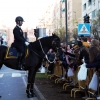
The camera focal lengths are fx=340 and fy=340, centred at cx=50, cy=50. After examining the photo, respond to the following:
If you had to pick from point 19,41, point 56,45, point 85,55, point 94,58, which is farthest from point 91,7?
point 94,58

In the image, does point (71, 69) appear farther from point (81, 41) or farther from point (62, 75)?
point (62, 75)

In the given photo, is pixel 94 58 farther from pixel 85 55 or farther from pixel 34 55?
pixel 34 55

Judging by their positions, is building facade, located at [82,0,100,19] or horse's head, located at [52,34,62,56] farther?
building facade, located at [82,0,100,19]

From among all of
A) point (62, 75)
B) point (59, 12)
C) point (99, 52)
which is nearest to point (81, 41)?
point (99, 52)

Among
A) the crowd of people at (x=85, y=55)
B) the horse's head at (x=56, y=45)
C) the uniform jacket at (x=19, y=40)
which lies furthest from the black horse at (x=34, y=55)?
the crowd of people at (x=85, y=55)

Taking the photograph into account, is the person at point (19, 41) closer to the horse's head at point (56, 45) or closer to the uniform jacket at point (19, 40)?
the uniform jacket at point (19, 40)

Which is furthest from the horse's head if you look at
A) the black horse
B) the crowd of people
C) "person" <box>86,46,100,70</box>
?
"person" <box>86,46,100,70</box>

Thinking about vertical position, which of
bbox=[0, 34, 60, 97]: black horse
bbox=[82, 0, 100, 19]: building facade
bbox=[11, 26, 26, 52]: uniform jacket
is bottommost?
bbox=[0, 34, 60, 97]: black horse

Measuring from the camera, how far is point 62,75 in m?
16.7

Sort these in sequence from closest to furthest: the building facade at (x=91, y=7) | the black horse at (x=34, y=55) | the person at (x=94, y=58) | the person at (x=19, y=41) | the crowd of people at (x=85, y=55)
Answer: the person at (x=94, y=58) → the crowd of people at (x=85, y=55) → the person at (x=19, y=41) → the black horse at (x=34, y=55) → the building facade at (x=91, y=7)

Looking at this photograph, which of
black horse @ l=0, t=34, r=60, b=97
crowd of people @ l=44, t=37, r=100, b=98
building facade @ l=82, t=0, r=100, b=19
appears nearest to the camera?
crowd of people @ l=44, t=37, r=100, b=98

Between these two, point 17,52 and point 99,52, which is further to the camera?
point 17,52

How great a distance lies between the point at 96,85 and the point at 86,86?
1571 millimetres

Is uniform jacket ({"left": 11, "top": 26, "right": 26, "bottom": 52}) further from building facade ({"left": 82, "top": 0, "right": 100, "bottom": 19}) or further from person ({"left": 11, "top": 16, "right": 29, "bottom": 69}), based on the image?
building facade ({"left": 82, "top": 0, "right": 100, "bottom": 19})
